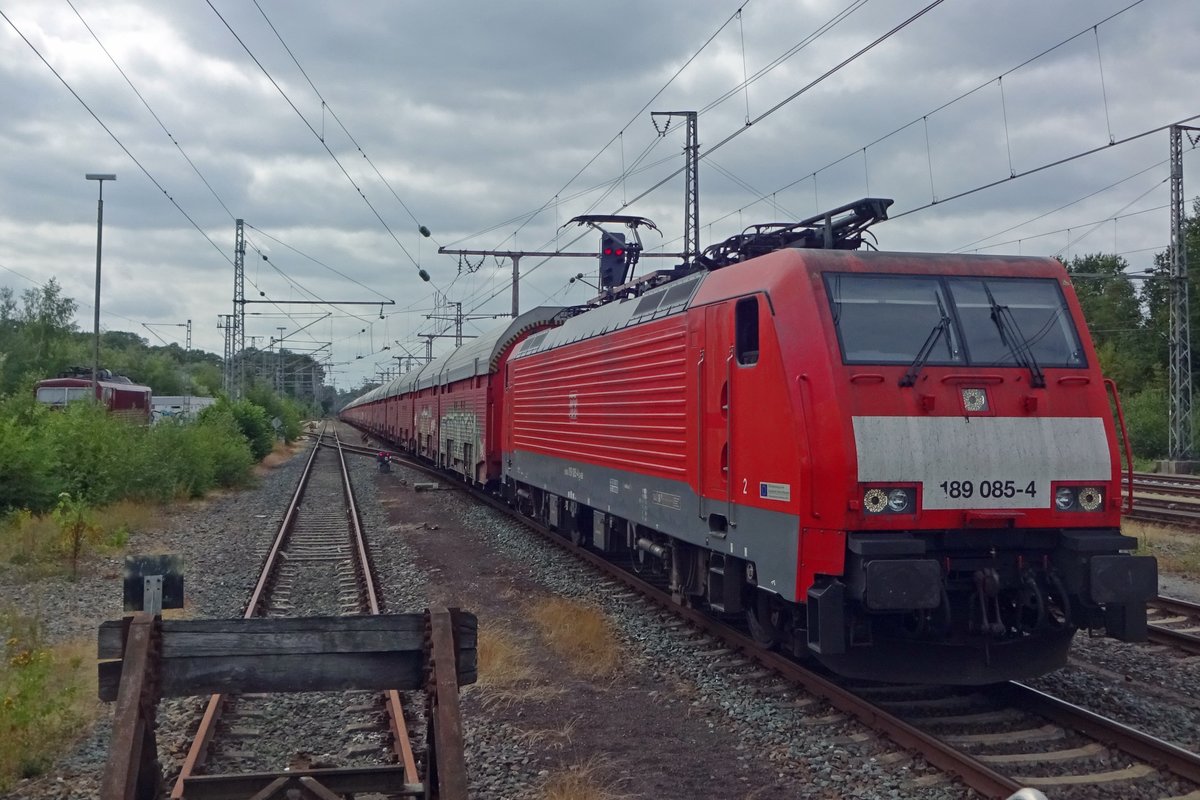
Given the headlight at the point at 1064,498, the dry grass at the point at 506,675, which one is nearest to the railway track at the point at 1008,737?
the headlight at the point at 1064,498

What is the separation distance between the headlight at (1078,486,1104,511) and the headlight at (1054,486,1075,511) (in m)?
0.07

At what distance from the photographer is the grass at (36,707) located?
237 inches

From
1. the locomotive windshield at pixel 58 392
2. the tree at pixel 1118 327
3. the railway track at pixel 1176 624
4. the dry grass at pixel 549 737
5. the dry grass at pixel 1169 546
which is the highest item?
the tree at pixel 1118 327

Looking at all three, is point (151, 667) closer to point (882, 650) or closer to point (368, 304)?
point (882, 650)

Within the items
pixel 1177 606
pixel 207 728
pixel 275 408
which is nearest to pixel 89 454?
pixel 207 728

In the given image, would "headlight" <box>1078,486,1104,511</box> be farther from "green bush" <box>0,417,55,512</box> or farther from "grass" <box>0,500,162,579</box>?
"green bush" <box>0,417,55,512</box>

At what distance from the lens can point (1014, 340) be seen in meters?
7.25

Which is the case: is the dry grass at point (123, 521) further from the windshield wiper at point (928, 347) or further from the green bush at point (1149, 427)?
the green bush at point (1149, 427)

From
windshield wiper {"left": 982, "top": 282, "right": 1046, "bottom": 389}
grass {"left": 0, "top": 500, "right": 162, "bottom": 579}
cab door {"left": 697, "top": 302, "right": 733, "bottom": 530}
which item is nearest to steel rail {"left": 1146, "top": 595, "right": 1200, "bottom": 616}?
windshield wiper {"left": 982, "top": 282, "right": 1046, "bottom": 389}

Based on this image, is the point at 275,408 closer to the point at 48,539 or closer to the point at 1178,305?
the point at 48,539

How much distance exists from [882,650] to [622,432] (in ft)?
15.4

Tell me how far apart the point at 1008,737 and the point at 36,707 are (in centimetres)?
601

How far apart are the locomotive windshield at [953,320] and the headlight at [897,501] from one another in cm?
87

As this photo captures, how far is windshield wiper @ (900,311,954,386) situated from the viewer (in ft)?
22.4
